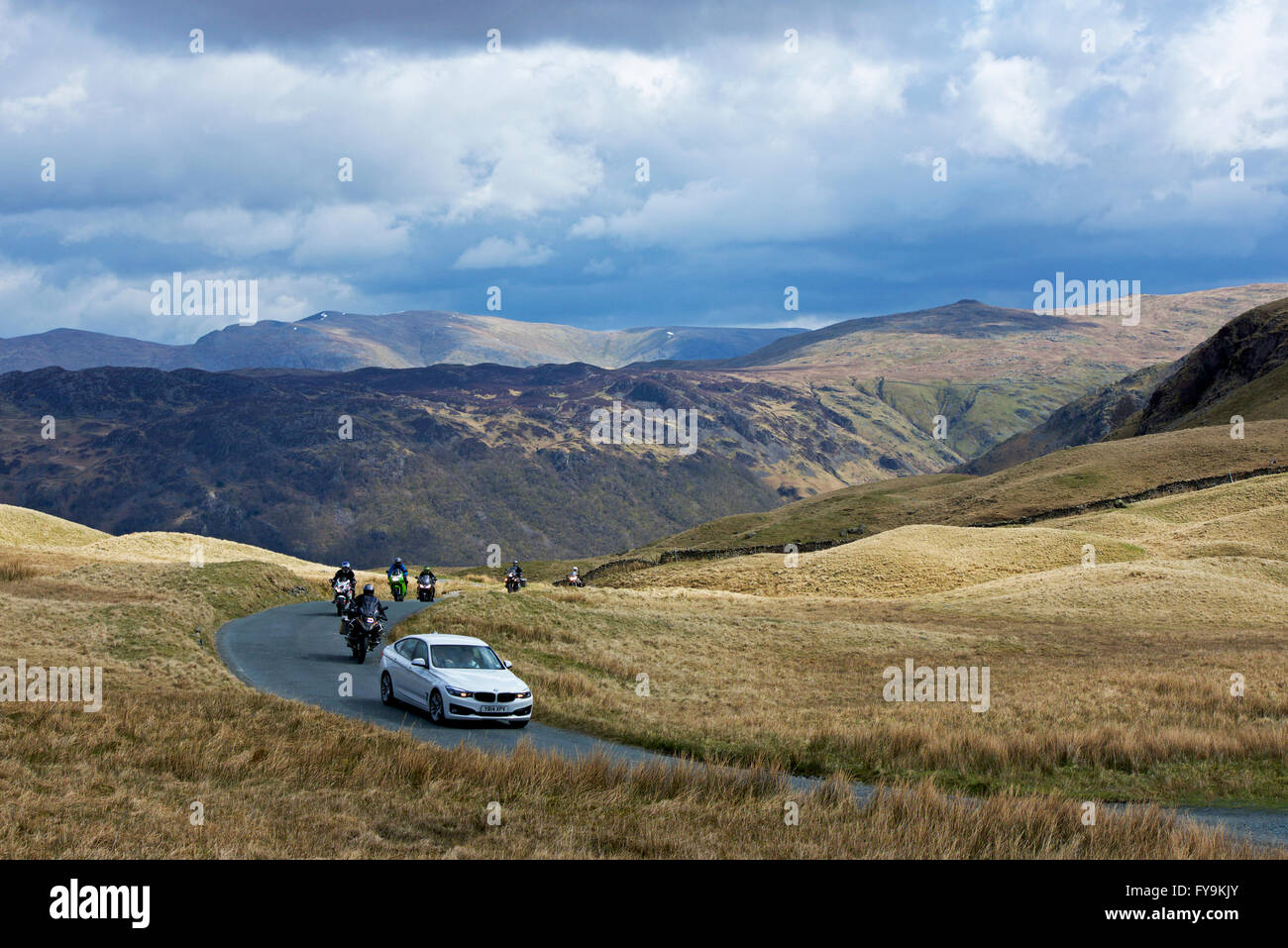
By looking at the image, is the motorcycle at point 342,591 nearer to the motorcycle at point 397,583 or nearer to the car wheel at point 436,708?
the motorcycle at point 397,583

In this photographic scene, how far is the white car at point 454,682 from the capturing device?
1978 cm

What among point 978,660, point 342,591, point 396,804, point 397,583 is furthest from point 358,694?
point 397,583

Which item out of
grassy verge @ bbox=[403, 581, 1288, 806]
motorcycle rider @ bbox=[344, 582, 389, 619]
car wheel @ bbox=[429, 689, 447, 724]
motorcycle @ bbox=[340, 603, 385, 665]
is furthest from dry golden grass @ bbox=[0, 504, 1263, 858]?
motorcycle rider @ bbox=[344, 582, 389, 619]

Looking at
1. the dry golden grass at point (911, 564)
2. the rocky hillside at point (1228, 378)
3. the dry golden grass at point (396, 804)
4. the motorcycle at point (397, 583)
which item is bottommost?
the dry golden grass at point (911, 564)

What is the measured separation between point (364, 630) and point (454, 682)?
946 centimetres

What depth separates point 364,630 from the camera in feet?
94.0

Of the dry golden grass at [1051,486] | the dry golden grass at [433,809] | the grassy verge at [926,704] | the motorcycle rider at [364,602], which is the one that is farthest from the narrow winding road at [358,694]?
the dry golden grass at [1051,486]

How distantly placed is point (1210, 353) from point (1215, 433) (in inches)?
2476

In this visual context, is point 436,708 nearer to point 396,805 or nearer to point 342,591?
point 396,805

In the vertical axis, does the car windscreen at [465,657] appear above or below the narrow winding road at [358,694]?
above

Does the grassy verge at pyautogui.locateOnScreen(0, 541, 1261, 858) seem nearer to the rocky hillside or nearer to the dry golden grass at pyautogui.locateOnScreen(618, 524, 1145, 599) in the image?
the dry golden grass at pyautogui.locateOnScreen(618, 524, 1145, 599)

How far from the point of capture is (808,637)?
39031 mm
